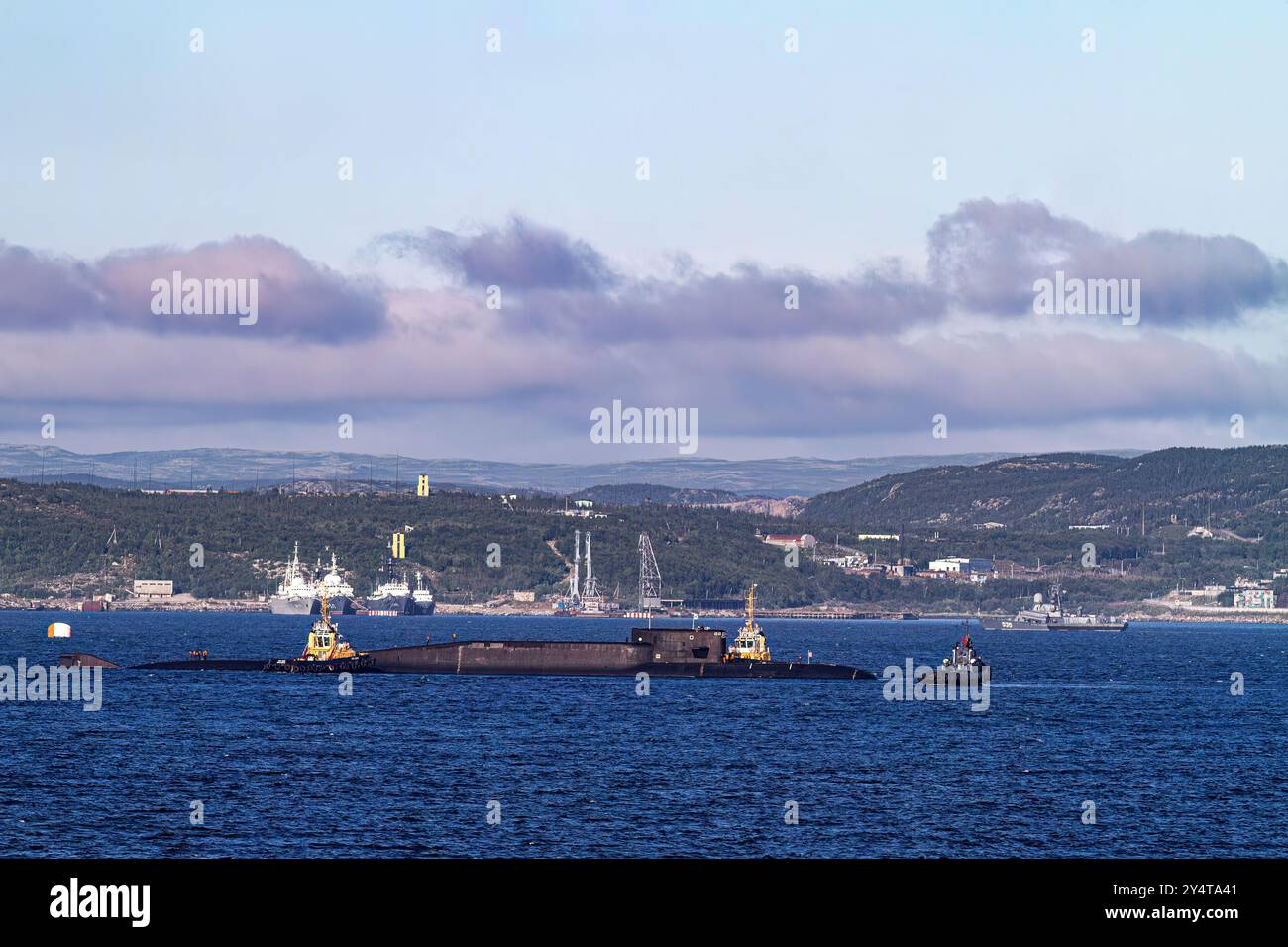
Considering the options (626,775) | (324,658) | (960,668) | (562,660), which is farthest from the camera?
(562,660)

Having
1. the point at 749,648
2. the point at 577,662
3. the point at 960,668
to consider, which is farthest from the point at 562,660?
the point at 960,668

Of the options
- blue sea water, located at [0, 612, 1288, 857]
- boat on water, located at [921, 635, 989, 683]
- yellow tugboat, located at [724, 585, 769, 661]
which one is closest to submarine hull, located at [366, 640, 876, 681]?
yellow tugboat, located at [724, 585, 769, 661]

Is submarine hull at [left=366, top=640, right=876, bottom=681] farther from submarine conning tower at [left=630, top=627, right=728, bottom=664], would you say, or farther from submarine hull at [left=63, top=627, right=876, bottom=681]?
submarine conning tower at [left=630, top=627, right=728, bottom=664]

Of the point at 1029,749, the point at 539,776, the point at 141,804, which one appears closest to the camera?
the point at 141,804

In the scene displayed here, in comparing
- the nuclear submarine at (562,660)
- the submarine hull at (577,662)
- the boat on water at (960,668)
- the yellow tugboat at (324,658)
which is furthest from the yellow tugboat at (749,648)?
the yellow tugboat at (324,658)

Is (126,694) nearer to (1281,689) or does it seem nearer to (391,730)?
(391,730)

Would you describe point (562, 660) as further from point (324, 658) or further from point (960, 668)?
point (960, 668)
